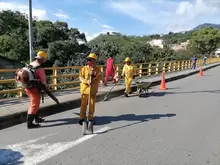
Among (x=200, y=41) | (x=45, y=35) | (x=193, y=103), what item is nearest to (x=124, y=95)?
(x=193, y=103)

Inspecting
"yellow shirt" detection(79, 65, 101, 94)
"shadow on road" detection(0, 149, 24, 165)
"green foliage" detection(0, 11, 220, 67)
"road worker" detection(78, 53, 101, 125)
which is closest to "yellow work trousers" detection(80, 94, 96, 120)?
"road worker" detection(78, 53, 101, 125)

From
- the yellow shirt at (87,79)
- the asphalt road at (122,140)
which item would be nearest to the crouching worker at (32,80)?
the asphalt road at (122,140)

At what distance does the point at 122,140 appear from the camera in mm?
5266

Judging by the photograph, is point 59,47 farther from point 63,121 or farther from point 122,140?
point 122,140

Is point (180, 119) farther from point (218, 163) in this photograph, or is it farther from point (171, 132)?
point (218, 163)

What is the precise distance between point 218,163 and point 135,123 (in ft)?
8.16

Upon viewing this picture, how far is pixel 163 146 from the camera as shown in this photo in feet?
16.3

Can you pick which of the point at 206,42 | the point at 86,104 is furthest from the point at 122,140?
the point at 206,42

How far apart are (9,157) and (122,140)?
1.93 metres

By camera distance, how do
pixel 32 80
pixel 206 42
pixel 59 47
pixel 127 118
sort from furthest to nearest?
pixel 206 42 → pixel 59 47 → pixel 127 118 → pixel 32 80

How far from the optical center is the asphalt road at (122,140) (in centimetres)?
437

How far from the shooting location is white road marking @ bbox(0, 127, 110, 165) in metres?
4.25

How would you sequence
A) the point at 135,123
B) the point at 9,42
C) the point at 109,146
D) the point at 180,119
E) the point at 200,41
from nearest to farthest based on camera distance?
the point at 109,146
the point at 135,123
the point at 180,119
the point at 9,42
the point at 200,41

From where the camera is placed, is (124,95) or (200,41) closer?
(124,95)
